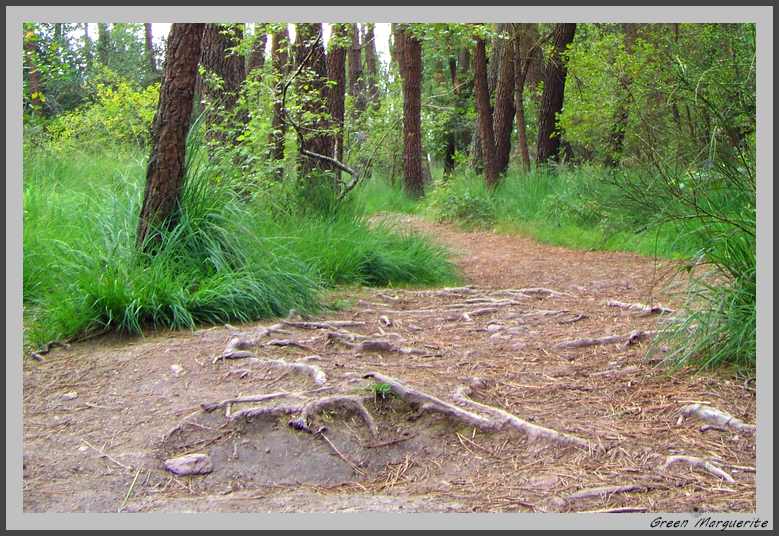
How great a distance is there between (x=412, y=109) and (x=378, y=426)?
1397 centimetres

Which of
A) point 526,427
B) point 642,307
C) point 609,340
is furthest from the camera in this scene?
point 642,307

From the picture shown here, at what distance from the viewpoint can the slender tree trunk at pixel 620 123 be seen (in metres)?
8.16

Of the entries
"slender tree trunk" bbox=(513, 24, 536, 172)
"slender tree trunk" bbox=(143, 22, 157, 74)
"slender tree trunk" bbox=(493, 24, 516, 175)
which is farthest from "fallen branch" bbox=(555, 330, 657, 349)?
"slender tree trunk" bbox=(143, 22, 157, 74)

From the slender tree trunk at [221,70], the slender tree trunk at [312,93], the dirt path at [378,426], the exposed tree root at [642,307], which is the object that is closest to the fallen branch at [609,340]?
the dirt path at [378,426]

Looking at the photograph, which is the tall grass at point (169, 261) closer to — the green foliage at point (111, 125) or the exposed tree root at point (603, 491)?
the green foliage at point (111, 125)

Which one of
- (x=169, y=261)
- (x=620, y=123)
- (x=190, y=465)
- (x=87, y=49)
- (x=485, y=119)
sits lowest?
(x=190, y=465)

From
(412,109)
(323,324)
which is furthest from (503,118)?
(323,324)

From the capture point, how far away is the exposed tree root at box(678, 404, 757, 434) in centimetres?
395

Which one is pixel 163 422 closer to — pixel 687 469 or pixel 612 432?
pixel 612 432

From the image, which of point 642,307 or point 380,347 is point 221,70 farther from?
point 642,307

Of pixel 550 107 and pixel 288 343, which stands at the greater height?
pixel 550 107

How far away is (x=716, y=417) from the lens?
4.05 metres

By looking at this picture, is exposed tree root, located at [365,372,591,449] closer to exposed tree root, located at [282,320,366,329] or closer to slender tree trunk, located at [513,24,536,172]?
exposed tree root, located at [282,320,366,329]

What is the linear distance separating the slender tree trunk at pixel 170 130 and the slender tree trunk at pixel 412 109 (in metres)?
10.2
